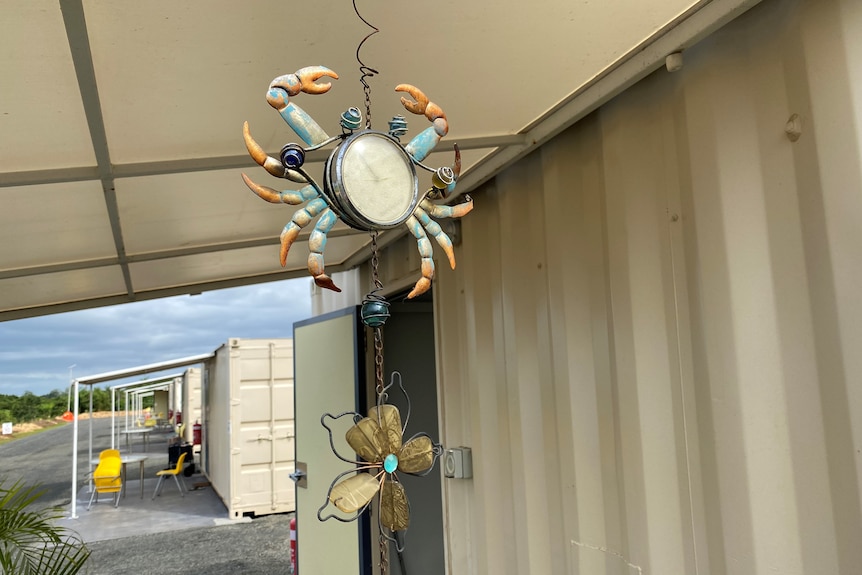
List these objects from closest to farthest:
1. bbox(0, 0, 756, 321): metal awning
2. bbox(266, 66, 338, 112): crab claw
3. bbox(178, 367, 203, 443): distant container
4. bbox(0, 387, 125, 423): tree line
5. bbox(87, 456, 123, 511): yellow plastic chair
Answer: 1. bbox(266, 66, 338, 112): crab claw
2. bbox(0, 0, 756, 321): metal awning
3. bbox(87, 456, 123, 511): yellow plastic chair
4. bbox(178, 367, 203, 443): distant container
5. bbox(0, 387, 125, 423): tree line

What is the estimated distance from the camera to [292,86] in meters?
0.96

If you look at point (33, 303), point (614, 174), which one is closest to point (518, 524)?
point (614, 174)

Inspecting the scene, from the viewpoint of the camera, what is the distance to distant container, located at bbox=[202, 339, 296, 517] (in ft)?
25.7

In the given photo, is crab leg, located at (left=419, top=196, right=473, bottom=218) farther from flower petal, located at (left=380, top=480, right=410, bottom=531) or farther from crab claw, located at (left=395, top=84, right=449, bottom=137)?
flower petal, located at (left=380, top=480, right=410, bottom=531)

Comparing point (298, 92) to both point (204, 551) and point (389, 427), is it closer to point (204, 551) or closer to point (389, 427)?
point (389, 427)

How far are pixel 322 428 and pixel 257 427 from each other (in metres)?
4.54

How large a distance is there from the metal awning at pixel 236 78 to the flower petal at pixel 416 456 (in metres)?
0.86

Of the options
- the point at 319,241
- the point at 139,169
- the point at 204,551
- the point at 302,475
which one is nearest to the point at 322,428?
the point at 302,475

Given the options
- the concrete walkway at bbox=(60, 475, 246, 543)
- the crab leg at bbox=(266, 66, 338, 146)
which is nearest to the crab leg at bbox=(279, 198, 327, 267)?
the crab leg at bbox=(266, 66, 338, 146)

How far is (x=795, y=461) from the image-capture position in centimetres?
122

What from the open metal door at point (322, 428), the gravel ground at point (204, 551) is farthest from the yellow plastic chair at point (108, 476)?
the open metal door at point (322, 428)

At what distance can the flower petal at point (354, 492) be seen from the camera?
1.00 metres

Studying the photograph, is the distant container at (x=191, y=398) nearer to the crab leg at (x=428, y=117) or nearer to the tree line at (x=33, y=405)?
the crab leg at (x=428, y=117)

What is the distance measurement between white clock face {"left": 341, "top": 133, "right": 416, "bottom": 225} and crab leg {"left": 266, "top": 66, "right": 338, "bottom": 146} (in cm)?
7
